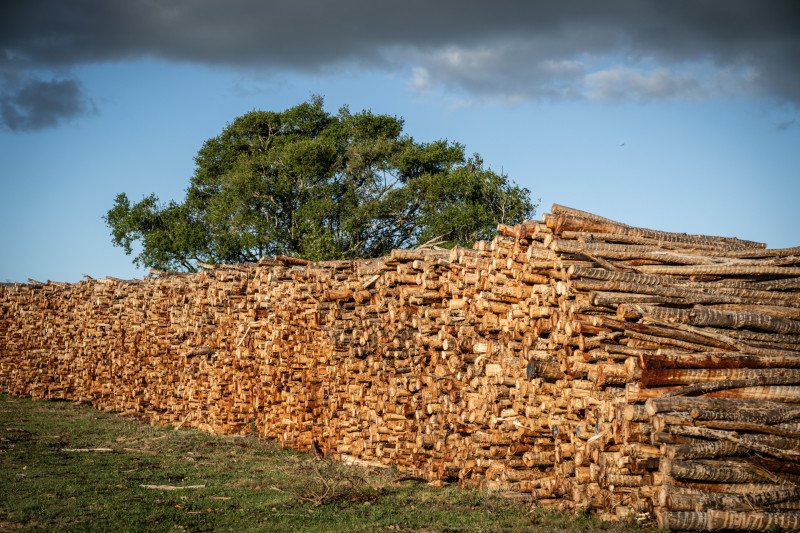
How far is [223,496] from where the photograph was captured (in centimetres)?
954

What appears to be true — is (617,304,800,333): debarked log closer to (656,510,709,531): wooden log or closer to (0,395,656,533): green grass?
(656,510,709,531): wooden log

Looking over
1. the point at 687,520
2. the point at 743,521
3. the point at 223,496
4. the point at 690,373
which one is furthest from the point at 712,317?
the point at 223,496

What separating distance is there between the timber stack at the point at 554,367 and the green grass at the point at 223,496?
1.79 feet

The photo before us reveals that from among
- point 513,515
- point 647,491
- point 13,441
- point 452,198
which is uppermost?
point 452,198

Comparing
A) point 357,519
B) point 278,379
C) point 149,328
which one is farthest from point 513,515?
point 149,328

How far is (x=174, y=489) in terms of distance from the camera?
9945mm

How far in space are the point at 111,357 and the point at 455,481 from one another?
45.1ft

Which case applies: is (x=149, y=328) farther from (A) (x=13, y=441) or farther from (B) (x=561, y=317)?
(B) (x=561, y=317)

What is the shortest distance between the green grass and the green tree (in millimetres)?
16087

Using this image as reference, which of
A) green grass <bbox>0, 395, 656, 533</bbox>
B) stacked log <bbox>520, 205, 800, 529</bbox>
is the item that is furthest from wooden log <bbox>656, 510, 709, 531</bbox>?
green grass <bbox>0, 395, 656, 533</bbox>

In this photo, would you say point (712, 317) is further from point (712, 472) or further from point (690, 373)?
point (712, 472)

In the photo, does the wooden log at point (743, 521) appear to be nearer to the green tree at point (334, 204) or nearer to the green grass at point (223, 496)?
the green grass at point (223, 496)

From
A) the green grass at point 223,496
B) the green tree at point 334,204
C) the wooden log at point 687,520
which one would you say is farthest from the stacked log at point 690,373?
the green tree at point 334,204

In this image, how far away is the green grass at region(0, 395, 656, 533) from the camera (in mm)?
7898
